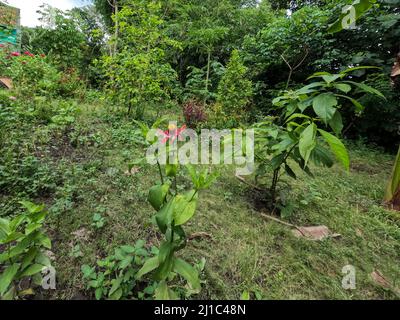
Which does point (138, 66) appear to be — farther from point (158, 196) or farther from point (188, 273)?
point (188, 273)

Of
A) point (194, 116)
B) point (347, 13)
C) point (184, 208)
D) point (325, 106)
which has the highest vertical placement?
point (347, 13)

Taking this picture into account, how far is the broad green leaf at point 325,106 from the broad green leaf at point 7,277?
1570mm

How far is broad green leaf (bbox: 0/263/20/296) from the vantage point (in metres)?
0.84

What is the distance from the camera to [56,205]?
4.93 ft

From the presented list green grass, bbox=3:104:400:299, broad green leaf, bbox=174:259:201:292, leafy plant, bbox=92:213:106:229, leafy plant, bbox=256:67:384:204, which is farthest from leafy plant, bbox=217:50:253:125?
broad green leaf, bbox=174:259:201:292

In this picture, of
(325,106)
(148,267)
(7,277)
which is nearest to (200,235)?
(148,267)

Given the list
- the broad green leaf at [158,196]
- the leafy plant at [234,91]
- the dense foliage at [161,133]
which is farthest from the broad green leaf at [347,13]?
the leafy plant at [234,91]

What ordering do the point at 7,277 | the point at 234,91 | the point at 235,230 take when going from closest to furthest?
1. the point at 7,277
2. the point at 235,230
3. the point at 234,91

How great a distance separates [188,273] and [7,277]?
2.35 feet

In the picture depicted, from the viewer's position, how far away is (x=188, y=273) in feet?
3.17

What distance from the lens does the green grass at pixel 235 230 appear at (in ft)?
4.10

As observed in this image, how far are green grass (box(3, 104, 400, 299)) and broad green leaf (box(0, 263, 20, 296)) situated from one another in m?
0.25

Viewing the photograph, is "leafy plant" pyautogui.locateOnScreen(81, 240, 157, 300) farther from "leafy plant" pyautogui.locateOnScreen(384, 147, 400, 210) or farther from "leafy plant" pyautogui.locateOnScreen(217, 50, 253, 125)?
"leafy plant" pyautogui.locateOnScreen(217, 50, 253, 125)

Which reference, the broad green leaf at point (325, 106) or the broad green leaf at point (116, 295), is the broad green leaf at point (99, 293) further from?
the broad green leaf at point (325, 106)
